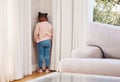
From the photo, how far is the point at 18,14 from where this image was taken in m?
4.20

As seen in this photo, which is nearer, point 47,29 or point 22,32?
point 22,32

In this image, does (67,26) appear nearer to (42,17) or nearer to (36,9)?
(42,17)

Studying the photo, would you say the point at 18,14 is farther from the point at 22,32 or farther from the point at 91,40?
the point at 91,40

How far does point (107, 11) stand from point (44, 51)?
4.38 feet

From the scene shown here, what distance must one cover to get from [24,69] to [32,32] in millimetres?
741

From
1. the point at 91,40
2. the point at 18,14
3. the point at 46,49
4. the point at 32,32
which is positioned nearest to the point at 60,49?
the point at 46,49

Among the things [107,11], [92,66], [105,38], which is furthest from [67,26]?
[92,66]

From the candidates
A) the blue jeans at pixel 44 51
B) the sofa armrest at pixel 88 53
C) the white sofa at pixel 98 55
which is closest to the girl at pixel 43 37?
the blue jeans at pixel 44 51

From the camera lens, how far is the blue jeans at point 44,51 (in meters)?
4.71

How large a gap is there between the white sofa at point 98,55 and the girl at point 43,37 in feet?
5.00

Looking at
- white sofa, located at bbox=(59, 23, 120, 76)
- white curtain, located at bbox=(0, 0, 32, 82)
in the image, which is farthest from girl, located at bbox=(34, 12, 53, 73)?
white sofa, located at bbox=(59, 23, 120, 76)

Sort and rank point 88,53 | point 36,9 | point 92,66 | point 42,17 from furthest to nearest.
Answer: point 36,9, point 42,17, point 88,53, point 92,66

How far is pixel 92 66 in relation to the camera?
259 centimetres

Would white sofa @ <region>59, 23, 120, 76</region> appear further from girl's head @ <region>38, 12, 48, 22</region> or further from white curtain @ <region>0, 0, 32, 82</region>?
girl's head @ <region>38, 12, 48, 22</region>
